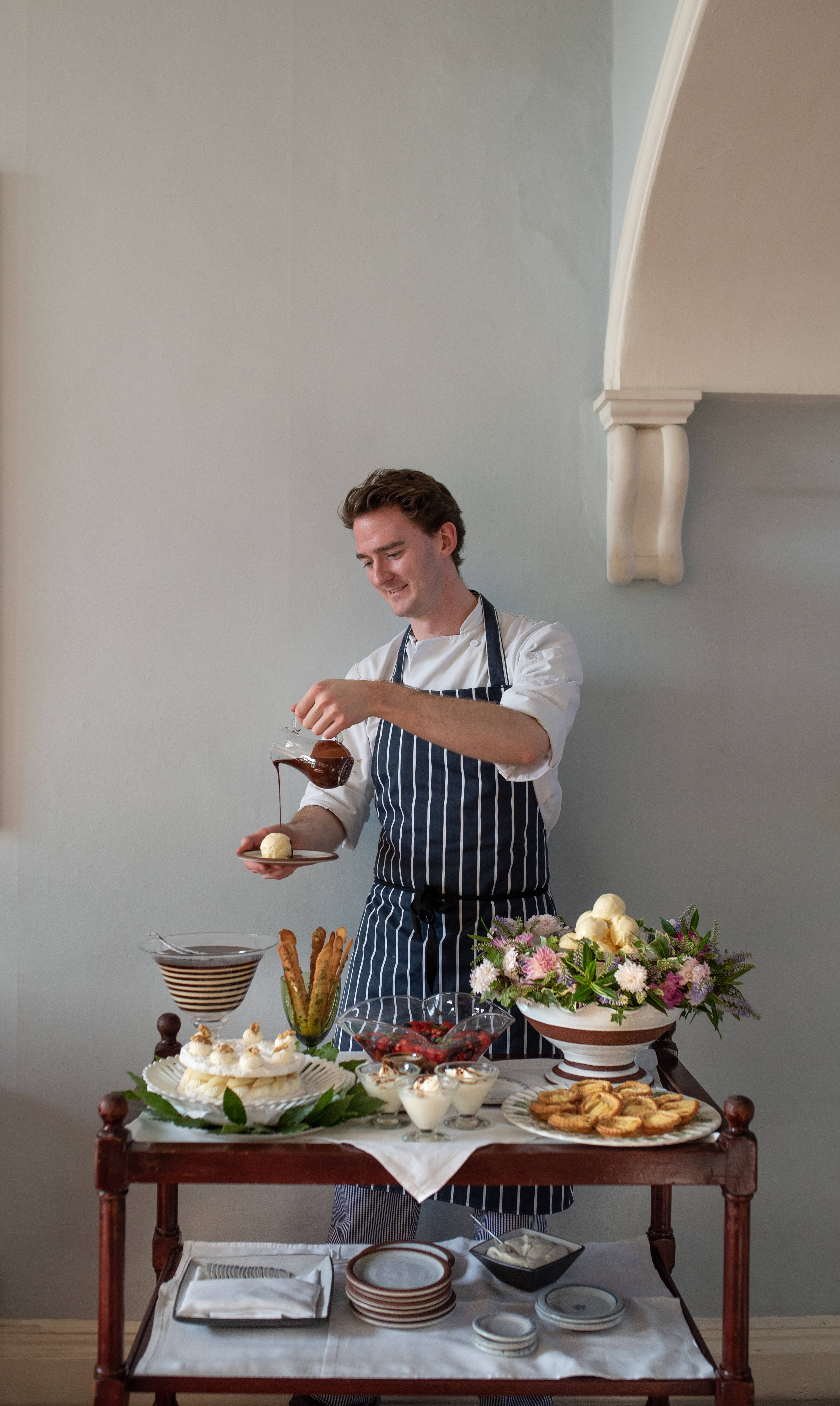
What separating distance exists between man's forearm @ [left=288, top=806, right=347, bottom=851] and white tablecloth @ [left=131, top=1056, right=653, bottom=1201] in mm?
784

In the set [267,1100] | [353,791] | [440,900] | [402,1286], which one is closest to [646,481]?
[353,791]

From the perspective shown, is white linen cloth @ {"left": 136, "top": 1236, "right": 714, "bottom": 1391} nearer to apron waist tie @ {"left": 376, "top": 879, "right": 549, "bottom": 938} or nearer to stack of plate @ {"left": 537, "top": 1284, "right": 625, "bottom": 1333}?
stack of plate @ {"left": 537, "top": 1284, "right": 625, "bottom": 1333}

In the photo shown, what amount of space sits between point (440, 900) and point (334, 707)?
20.1 inches

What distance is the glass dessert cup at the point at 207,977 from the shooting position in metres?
1.75

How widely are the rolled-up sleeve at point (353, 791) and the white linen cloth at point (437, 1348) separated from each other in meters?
0.97

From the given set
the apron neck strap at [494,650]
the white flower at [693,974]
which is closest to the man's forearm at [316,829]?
the apron neck strap at [494,650]

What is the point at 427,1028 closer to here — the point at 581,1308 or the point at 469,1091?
the point at 469,1091

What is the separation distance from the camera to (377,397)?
2.60 meters

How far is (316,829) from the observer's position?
7.66ft

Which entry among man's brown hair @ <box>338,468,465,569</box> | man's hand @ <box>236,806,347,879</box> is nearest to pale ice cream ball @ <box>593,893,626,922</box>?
man's hand @ <box>236,806,347,879</box>

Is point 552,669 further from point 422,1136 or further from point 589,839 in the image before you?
point 422,1136

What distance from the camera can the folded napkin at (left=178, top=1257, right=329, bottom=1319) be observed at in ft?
5.24

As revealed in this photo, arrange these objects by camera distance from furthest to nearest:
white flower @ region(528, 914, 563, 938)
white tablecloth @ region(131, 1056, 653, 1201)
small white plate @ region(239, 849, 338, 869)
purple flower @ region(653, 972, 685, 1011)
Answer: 1. small white plate @ region(239, 849, 338, 869)
2. white flower @ region(528, 914, 563, 938)
3. purple flower @ region(653, 972, 685, 1011)
4. white tablecloth @ region(131, 1056, 653, 1201)

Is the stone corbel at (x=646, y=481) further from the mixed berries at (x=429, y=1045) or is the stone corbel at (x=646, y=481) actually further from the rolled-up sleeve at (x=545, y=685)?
the mixed berries at (x=429, y=1045)
